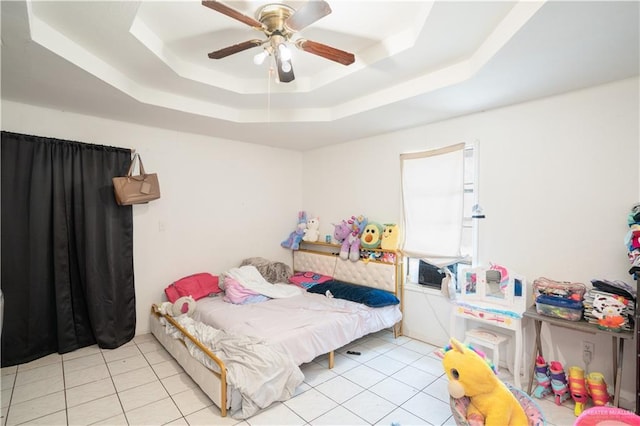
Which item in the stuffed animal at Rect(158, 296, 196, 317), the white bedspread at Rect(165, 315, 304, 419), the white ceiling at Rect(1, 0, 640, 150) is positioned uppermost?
the white ceiling at Rect(1, 0, 640, 150)

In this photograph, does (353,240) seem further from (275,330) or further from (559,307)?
(559,307)

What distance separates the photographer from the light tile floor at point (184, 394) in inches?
84.6

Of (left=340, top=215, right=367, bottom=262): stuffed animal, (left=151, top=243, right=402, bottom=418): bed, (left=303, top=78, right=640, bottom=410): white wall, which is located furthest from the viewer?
(left=340, top=215, right=367, bottom=262): stuffed animal

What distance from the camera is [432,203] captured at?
342 cm

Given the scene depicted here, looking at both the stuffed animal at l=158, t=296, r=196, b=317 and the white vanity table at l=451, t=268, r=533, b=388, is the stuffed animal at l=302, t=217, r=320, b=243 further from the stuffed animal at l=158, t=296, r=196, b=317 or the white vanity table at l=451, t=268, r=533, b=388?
the white vanity table at l=451, t=268, r=533, b=388

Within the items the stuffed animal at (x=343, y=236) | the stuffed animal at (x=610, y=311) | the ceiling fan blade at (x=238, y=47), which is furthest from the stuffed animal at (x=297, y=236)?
the stuffed animal at (x=610, y=311)

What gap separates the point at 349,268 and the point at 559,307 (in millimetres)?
2239

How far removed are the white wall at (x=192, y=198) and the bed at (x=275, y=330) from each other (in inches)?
23.8

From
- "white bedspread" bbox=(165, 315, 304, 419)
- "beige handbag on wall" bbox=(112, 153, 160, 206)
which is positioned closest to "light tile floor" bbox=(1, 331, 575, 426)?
"white bedspread" bbox=(165, 315, 304, 419)

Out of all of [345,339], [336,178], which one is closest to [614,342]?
[345,339]

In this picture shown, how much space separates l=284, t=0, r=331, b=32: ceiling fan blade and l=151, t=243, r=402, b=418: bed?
2.19 meters

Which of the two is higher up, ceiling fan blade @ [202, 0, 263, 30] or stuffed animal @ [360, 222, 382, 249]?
ceiling fan blade @ [202, 0, 263, 30]

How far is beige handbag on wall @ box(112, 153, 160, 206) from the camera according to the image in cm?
315

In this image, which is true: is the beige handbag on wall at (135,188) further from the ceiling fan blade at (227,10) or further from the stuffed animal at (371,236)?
the stuffed animal at (371,236)
